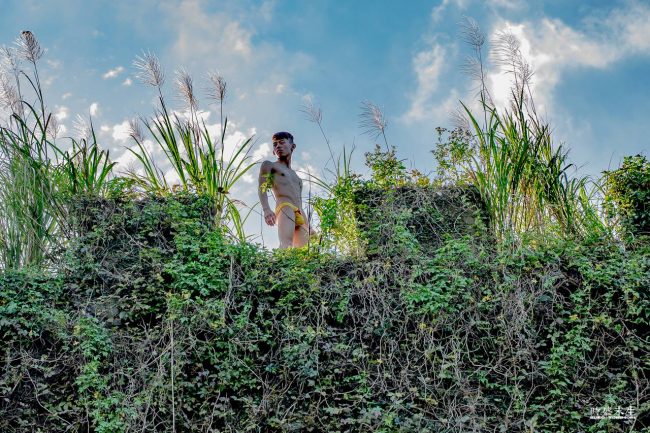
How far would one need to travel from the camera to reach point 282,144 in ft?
20.4

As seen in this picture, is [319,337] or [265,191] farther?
[265,191]

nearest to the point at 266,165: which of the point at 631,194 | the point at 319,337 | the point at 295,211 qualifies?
the point at 295,211

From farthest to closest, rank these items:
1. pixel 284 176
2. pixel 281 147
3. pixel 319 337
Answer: pixel 281 147, pixel 284 176, pixel 319 337

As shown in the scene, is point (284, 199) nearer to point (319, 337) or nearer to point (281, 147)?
point (281, 147)

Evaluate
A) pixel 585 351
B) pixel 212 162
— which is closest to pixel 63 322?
pixel 212 162

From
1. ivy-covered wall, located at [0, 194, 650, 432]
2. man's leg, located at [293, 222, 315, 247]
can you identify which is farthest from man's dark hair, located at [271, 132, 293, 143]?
ivy-covered wall, located at [0, 194, 650, 432]

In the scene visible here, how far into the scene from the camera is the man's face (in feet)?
20.4

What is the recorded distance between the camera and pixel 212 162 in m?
5.64

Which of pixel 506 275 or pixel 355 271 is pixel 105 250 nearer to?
pixel 355 271

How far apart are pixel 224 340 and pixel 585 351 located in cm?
259

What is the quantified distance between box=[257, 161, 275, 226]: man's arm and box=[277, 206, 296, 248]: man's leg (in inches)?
4.9

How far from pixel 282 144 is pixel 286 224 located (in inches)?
32.0

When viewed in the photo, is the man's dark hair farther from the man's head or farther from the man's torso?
the man's torso

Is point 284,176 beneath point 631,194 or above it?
above
